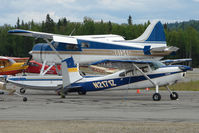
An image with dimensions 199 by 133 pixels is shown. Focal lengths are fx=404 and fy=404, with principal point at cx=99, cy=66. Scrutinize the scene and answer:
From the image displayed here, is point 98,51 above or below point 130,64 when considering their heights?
above

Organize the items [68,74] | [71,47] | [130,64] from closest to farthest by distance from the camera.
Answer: [130,64] < [68,74] < [71,47]

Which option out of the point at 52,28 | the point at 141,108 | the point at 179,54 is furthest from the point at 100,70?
the point at 52,28

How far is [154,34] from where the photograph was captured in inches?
1031

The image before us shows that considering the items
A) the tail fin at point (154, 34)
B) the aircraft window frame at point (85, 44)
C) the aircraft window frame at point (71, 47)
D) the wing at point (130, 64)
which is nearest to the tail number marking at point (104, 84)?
the wing at point (130, 64)

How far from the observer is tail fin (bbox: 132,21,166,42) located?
1024 inches

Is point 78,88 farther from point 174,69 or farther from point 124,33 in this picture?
point 124,33

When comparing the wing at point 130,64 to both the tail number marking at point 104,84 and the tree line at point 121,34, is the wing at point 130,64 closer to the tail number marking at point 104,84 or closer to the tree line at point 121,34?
the tail number marking at point 104,84

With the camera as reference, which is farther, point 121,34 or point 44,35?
point 121,34

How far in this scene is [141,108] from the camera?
1516cm

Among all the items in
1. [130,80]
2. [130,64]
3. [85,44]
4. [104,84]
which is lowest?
[104,84]

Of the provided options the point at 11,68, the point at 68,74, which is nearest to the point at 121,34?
the point at 11,68

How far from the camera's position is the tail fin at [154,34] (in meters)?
26.0

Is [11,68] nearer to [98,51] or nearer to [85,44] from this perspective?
[85,44]

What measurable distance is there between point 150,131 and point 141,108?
5284 millimetres
